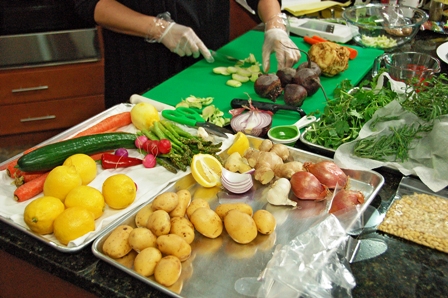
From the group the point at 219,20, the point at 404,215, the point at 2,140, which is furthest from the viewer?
the point at 2,140

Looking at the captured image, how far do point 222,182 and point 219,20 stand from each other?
150cm

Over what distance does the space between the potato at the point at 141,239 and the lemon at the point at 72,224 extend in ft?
0.42

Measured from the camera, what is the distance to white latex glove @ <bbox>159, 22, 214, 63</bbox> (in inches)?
84.4

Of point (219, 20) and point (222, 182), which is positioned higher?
point (219, 20)

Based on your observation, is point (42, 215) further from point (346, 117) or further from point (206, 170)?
point (346, 117)

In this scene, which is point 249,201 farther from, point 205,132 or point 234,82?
point 234,82

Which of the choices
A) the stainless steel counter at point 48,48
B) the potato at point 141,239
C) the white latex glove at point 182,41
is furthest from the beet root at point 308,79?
the stainless steel counter at point 48,48

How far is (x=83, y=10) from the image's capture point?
2.27 meters

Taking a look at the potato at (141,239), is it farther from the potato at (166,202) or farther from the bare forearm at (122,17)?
the bare forearm at (122,17)

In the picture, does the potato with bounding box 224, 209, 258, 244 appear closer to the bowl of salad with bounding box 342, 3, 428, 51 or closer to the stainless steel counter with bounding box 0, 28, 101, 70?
the bowl of salad with bounding box 342, 3, 428, 51

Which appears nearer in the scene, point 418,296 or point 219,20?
point 418,296

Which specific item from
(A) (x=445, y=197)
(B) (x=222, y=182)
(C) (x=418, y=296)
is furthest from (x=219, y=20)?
(C) (x=418, y=296)

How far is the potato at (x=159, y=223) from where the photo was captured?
1.06 metres

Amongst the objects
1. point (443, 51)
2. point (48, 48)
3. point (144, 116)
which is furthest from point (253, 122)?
point (48, 48)
